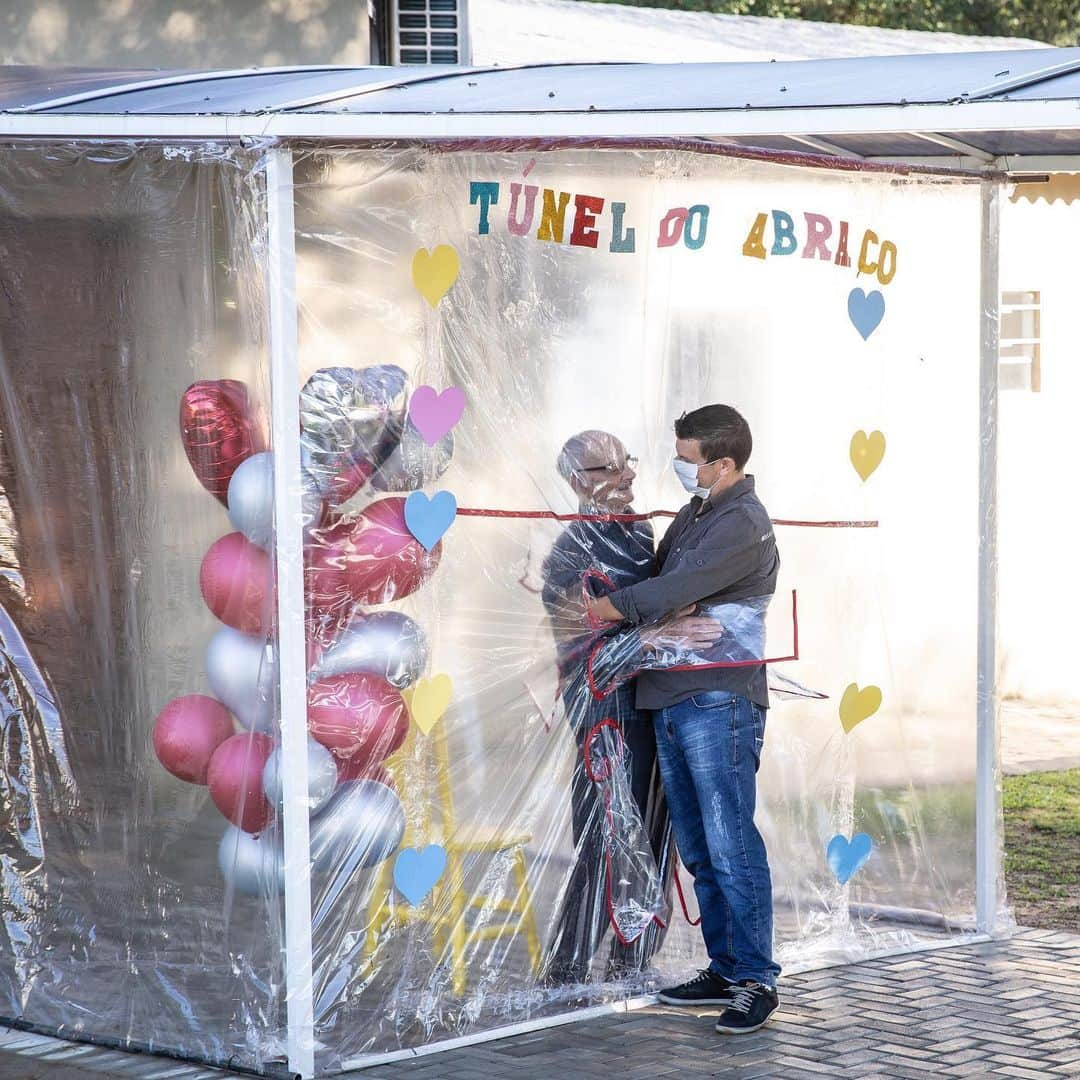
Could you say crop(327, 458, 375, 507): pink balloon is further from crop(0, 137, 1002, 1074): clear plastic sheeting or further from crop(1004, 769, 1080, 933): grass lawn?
crop(1004, 769, 1080, 933): grass lawn

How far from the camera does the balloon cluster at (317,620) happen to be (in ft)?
14.2

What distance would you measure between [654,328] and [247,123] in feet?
4.20

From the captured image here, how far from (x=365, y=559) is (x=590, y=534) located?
698 millimetres

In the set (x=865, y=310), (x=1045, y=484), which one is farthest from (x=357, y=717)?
(x=1045, y=484)

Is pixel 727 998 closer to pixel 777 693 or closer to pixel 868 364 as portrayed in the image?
pixel 777 693

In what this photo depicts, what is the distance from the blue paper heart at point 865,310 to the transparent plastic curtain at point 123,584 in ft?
6.22

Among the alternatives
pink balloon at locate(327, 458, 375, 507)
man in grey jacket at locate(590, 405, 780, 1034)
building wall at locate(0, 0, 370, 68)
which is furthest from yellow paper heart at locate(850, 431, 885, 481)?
building wall at locate(0, 0, 370, 68)

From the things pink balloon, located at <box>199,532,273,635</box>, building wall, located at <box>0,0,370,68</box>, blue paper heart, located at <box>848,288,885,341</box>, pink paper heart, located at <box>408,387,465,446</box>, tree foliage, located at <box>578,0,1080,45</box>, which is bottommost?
pink balloon, located at <box>199,532,273,635</box>

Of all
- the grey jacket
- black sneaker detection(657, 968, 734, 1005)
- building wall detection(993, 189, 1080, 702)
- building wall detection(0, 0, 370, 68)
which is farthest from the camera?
building wall detection(993, 189, 1080, 702)

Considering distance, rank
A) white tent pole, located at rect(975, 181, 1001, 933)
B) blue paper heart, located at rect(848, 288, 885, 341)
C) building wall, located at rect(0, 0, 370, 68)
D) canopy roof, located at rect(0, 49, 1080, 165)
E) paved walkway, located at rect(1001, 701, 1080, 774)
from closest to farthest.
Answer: canopy roof, located at rect(0, 49, 1080, 165)
blue paper heart, located at rect(848, 288, 885, 341)
white tent pole, located at rect(975, 181, 1001, 933)
building wall, located at rect(0, 0, 370, 68)
paved walkway, located at rect(1001, 701, 1080, 774)

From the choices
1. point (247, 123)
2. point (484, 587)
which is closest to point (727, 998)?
point (484, 587)

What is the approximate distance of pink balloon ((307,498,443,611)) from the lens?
4.34 meters

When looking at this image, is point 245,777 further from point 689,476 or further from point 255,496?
point 689,476

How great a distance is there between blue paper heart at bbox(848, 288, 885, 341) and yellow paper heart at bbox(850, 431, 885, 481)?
30 cm
